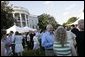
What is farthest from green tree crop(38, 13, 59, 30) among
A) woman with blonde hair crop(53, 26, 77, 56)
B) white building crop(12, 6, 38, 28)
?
woman with blonde hair crop(53, 26, 77, 56)

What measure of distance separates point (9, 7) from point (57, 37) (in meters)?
34.1

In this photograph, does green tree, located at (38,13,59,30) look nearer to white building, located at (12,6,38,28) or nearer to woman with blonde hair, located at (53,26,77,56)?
white building, located at (12,6,38,28)

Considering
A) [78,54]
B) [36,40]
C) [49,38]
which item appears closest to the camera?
[78,54]

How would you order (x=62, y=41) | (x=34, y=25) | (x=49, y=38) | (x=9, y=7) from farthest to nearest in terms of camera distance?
(x=34, y=25) < (x=9, y=7) < (x=49, y=38) < (x=62, y=41)

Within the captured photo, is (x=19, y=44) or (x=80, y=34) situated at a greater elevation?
(x=80, y=34)

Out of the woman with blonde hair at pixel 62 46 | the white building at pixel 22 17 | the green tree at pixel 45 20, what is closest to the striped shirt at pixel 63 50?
the woman with blonde hair at pixel 62 46

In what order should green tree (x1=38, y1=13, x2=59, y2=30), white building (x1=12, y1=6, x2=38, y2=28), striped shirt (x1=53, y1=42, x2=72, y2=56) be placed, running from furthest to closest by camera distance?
white building (x1=12, y1=6, x2=38, y2=28) → green tree (x1=38, y1=13, x2=59, y2=30) → striped shirt (x1=53, y1=42, x2=72, y2=56)

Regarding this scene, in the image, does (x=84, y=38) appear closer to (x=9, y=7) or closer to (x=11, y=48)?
(x=11, y=48)

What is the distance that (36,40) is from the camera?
67.2 ft

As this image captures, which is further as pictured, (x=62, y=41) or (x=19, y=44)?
(x=19, y=44)

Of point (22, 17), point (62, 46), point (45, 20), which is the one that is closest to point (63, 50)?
point (62, 46)

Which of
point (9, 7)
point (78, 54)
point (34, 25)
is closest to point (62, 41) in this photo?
point (78, 54)

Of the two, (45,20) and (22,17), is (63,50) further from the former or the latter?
(22,17)

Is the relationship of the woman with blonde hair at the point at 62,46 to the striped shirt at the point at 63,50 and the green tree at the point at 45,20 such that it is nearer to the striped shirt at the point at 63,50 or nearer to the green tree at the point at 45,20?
the striped shirt at the point at 63,50
